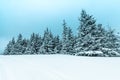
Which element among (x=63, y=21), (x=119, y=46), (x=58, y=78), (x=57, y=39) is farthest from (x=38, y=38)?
(x=58, y=78)

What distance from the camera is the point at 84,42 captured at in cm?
2741

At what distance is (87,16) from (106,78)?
2300 centimetres

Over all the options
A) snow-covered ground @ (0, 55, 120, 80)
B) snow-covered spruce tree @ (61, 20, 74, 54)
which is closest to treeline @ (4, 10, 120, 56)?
snow-covered spruce tree @ (61, 20, 74, 54)

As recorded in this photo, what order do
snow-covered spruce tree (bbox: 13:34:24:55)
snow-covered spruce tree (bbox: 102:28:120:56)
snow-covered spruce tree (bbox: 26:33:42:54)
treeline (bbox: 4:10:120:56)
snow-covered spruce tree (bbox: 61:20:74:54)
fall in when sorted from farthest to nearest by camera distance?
snow-covered spruce tree (bbox: 13:34:24:55), snow-covered spruce tree (bbox: 26:33:42:54), snow-covered spruce tree (bbox: 61:20:74:54), snow-covered spruce tree (bbox: 102:28:120:56), treeline (bbox: 4:10:120:56)

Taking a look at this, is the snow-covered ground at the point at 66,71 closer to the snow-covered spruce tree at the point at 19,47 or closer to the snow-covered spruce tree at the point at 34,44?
the snow-covered spruce tree at the point at 34,44

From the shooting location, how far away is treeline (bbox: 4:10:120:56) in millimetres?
27234

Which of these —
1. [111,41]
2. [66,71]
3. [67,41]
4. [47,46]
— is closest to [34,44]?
[47,46]

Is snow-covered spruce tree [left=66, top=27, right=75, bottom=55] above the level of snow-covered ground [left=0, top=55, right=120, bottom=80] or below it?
above

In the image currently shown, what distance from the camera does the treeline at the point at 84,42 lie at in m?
27.2

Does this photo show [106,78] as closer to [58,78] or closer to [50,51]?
[58,78]

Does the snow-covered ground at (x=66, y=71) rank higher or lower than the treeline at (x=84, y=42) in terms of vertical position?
lower

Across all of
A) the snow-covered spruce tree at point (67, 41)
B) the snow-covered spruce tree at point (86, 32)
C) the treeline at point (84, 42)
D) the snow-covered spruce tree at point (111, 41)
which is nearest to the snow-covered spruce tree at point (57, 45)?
the treeline at point (84, 42)

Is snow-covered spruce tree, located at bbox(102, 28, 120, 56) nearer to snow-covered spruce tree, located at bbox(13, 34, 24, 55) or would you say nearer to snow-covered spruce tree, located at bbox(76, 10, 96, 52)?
snow-covered spruce tree, located at bbox(76, 10, 96, 52)

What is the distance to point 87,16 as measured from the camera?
28938mm
